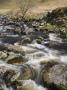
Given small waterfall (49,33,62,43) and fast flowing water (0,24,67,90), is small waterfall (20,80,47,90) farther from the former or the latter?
small waterfall (49,33,62,43)

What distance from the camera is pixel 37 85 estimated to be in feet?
33.4

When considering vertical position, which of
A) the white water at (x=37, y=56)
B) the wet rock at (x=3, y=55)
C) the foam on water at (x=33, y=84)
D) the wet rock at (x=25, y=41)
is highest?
the wet rock at (x=3, y=55)

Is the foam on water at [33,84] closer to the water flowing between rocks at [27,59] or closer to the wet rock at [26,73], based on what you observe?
the water flowing between rocks at [27,59]

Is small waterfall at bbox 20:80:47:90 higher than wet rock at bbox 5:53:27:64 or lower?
lower

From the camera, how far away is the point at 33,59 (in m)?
12.2

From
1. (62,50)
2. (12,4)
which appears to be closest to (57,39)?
(62,50)

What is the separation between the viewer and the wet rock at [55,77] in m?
9.62

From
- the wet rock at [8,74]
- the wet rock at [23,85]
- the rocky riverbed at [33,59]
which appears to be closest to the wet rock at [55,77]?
Answer: the rocky riverbed at [33,59]

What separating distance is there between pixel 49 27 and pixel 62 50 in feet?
19.2

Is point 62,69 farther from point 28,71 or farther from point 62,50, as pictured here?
point 62,50

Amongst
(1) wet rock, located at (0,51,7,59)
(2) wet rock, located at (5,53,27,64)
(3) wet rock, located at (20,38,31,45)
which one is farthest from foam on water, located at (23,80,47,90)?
(3) wet rock, located at (20,38,31,45)

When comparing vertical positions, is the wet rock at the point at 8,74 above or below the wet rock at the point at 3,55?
below

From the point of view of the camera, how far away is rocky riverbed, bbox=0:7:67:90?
32.6 feet

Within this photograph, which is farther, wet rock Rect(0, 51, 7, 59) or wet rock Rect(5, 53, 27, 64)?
wet rock Rect(0, 51, 7, 59)
